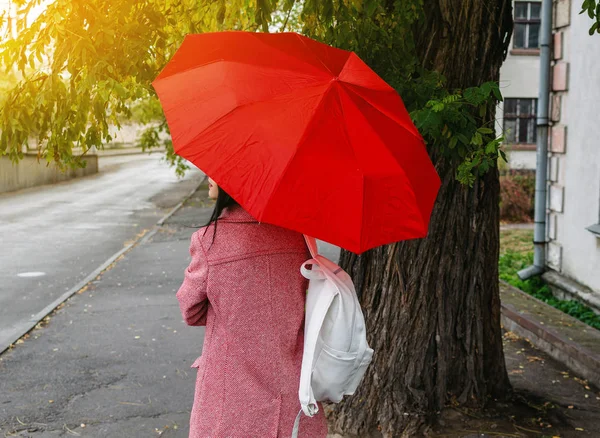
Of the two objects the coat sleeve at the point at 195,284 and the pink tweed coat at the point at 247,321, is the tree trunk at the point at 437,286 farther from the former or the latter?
the coat sleeve at the point at 195,284

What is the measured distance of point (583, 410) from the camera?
556 cm

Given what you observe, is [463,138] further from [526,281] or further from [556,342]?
[526,281]

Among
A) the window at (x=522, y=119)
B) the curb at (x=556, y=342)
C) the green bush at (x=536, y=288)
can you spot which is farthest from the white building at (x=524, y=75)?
the curb at (x=556, y=342)

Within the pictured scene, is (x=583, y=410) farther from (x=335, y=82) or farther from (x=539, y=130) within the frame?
(x=539, y=130)

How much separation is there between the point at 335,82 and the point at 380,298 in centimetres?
233

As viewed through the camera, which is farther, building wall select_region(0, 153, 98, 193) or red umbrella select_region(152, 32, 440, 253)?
building wall select_region(0, 153, 98, 193)

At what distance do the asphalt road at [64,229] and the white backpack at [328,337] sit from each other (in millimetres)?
5979

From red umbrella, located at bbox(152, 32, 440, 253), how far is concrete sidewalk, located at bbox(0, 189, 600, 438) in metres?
→ 2.73

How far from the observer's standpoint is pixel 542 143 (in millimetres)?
10102

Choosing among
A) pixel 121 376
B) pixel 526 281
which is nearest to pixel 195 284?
pixel 121 376

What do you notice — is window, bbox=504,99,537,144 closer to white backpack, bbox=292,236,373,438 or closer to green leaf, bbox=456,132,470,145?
green leaf, bbox=456,132,470,145

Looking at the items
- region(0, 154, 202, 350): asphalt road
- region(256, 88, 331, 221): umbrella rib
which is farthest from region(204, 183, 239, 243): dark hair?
region(0, 154, 202, 350): asphalt road

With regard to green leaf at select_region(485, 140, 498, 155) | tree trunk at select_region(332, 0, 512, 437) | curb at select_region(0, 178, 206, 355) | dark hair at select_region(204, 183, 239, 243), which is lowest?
curb at select_region(0, 178, 206, 355)

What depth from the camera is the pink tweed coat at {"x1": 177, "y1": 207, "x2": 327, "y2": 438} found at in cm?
277
